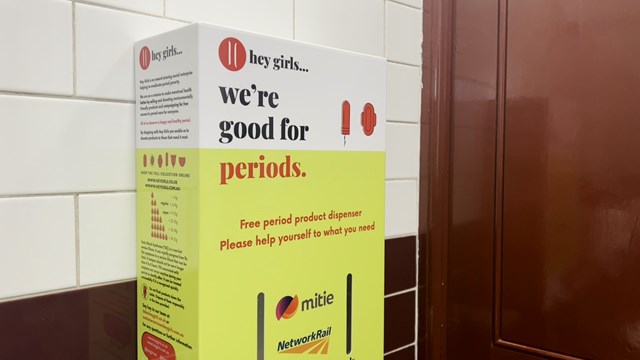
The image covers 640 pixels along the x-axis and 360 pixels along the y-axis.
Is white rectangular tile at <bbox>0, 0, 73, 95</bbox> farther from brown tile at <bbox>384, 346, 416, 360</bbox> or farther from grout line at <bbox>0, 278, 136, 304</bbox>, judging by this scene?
brown tile at <bbox>384, 346, 416, 360</bbox>

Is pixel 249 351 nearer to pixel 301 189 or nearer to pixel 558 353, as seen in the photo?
pixel 301 189

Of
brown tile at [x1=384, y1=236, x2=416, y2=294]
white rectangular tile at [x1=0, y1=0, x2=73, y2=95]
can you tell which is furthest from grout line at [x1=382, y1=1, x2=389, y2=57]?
white rectangular tile at [x1=0, y1=0, x2=73, y2=95]

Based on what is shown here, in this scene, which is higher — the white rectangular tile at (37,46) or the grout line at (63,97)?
the white rectangular tile at (37,46)

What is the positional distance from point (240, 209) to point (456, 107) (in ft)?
2.15

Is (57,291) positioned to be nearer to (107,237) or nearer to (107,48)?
(107,237)

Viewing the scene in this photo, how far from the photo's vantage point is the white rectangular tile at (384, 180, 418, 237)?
1.05 meters

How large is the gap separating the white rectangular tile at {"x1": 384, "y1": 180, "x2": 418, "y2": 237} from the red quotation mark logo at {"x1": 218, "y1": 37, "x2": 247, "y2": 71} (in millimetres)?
508

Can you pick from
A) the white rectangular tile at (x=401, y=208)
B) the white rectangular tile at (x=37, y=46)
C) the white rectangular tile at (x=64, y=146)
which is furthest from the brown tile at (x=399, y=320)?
the white rectangular tile at (x=37, y=46)

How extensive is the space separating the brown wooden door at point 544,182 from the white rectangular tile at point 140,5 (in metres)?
0.64

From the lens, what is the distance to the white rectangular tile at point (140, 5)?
2.15 feet

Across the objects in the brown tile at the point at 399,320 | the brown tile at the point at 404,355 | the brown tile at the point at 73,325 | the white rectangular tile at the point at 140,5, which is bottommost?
the brown tile at the point at 404,355

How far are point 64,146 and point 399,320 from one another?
2.40ft

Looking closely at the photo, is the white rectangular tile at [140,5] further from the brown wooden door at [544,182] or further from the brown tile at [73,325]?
the brown wooden door at [544,182]

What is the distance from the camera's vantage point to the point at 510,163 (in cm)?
104
